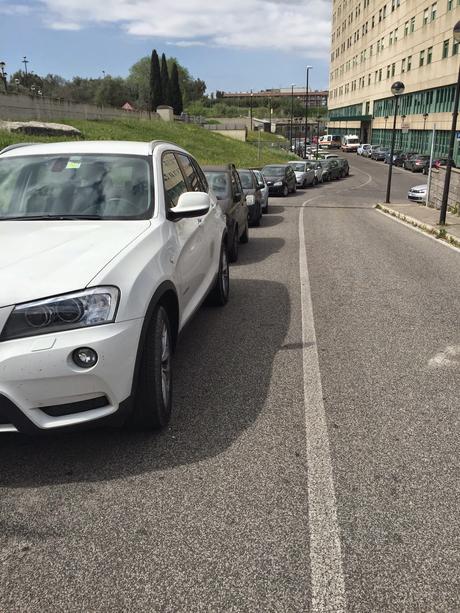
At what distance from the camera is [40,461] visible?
128 inches

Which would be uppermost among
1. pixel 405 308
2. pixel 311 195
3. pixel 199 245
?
pixel 199 245

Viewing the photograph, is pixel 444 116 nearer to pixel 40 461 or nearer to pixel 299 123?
pixel 40 461

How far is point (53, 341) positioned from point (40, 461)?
90 centimetres

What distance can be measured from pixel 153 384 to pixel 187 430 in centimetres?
50

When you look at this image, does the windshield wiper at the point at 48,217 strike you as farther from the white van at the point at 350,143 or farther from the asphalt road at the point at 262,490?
the white van at the point at 350,143

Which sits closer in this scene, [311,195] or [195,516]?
[195,516]

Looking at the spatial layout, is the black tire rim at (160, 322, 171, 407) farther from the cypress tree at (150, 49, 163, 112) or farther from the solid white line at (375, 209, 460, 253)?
the cypress tree at (150, 49, 163, 112)

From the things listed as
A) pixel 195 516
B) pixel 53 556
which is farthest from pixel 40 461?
pixel 195 516

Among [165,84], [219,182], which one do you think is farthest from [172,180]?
[165,84]

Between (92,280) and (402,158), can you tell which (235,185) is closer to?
(92,280)

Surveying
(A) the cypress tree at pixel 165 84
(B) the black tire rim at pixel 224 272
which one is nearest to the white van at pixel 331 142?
(A) the cypress tree at pixel 165 84

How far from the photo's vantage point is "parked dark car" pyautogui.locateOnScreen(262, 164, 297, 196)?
82.3ft

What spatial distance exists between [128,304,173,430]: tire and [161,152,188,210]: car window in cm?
114

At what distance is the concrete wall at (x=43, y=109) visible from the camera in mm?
34844
